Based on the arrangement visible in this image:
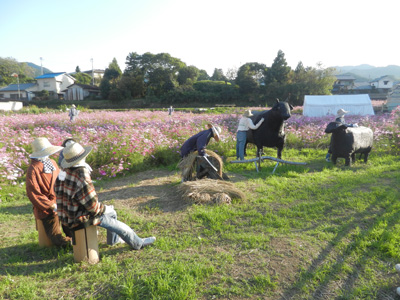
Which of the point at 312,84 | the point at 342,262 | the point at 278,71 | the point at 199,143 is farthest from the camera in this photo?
the point at 278,71

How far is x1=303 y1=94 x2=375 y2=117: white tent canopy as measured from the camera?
19.4 metres

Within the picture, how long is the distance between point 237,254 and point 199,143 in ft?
9.33

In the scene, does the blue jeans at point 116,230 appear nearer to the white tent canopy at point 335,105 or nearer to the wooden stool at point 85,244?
the wooden stool at point 85,244

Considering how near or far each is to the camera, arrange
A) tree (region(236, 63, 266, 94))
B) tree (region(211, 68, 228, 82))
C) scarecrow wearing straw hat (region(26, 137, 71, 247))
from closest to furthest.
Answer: scarecrow wearing straw hat (region(26, 137, 71, 247)) < tree (region(236, 63, 266, 94)) < tree (region(211, 68, 228, 82))

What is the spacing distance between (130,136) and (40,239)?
4.97m

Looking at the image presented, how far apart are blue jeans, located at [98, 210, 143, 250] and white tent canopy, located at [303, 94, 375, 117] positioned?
1940 cm

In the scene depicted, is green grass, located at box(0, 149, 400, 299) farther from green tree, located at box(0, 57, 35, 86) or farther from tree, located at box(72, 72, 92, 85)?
green tree, located at box(0, 57, 35, 86)

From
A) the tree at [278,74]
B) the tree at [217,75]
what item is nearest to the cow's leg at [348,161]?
the tree at [278,74]

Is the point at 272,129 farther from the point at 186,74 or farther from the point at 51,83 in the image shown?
the point at 51,83

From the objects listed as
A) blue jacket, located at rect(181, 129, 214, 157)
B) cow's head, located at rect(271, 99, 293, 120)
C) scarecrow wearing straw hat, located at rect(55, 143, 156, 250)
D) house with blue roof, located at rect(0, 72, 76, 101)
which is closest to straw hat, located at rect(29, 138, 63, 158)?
scarecrow wearing straw hat, located at rect(55, 143, 156, 250)

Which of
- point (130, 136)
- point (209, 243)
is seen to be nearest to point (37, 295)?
point (209, 243)

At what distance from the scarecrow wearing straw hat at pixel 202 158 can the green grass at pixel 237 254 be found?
1.10 meters

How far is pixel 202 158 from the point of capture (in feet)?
19.2

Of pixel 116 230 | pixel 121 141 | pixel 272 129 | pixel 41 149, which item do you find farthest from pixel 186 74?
pixel 116 230
